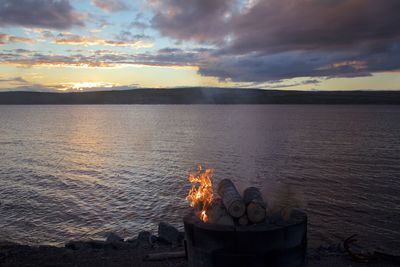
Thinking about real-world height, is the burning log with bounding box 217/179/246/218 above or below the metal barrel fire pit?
above

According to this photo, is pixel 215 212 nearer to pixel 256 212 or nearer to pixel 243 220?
pixel 243 220

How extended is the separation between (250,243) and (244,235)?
0.29m

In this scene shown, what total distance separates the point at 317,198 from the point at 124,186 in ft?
50.3

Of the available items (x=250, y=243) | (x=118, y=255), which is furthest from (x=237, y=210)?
(x=118, y=255)

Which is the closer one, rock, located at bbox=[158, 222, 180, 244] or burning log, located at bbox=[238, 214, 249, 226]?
burning log, located at bbox=[238, 214, 249, 226]

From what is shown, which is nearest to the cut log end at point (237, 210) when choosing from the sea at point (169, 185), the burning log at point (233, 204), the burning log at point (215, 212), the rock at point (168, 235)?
the burning log at point (233, 204)

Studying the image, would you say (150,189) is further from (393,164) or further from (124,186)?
(393,164)

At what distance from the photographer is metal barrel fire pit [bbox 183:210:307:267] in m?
10.6

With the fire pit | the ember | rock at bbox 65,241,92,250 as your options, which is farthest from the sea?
rock at bbox 65,241,92,250

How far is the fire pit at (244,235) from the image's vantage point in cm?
1062

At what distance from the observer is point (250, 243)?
10.6m

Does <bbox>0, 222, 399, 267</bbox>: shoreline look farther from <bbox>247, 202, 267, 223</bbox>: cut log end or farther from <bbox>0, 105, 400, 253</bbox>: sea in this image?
<bbox>247, 202, 267, 223</bbox>: cut log end

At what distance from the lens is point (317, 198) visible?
27500 millimetres

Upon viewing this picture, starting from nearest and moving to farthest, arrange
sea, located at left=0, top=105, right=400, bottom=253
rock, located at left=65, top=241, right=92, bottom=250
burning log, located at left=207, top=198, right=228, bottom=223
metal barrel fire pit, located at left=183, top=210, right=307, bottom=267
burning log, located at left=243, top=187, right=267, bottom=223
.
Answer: metal barrel fire pit, located at left=183, top=210, right=307, bottom=267 → burning log, located at left=243, top=187, right=267, bottom=223 → burning log, located at left=207, top=198, right=228, bottom=223 → rock, located at left=65, top=241, right=92, bottom=250 → sea, located at left=0, top=105, right=400, bottom=253
